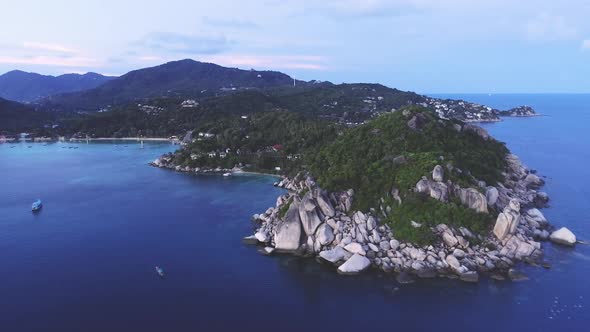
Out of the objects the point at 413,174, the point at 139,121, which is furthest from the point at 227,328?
the point at 139,121

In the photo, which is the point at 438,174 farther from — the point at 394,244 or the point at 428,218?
the point at 394,244

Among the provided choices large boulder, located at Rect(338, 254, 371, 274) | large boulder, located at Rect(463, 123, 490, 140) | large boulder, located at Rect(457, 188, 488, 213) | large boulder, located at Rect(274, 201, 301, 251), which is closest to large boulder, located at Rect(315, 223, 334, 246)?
large boulder, located at Rect(274, 201, 301, 251)

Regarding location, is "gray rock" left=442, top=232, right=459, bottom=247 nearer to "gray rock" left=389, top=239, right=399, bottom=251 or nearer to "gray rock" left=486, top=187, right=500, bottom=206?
"gray rock" left=389, top=239, right=399, bottom=251

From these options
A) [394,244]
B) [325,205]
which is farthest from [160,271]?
[394,244]

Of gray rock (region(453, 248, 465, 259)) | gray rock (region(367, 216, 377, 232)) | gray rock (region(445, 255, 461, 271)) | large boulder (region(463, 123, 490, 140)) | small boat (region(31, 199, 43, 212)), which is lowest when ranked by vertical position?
small boat (region(31, 199, 43, 212))

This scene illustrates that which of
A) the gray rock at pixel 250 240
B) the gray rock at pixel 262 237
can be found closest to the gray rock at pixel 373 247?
the gray rock at pixel 262 237

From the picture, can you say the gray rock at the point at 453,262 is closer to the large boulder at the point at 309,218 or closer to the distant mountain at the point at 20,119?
the large boulder at the point at 309,218

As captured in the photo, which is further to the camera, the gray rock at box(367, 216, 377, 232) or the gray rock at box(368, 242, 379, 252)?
the gray rock at box(367, 216, 377, 232)
